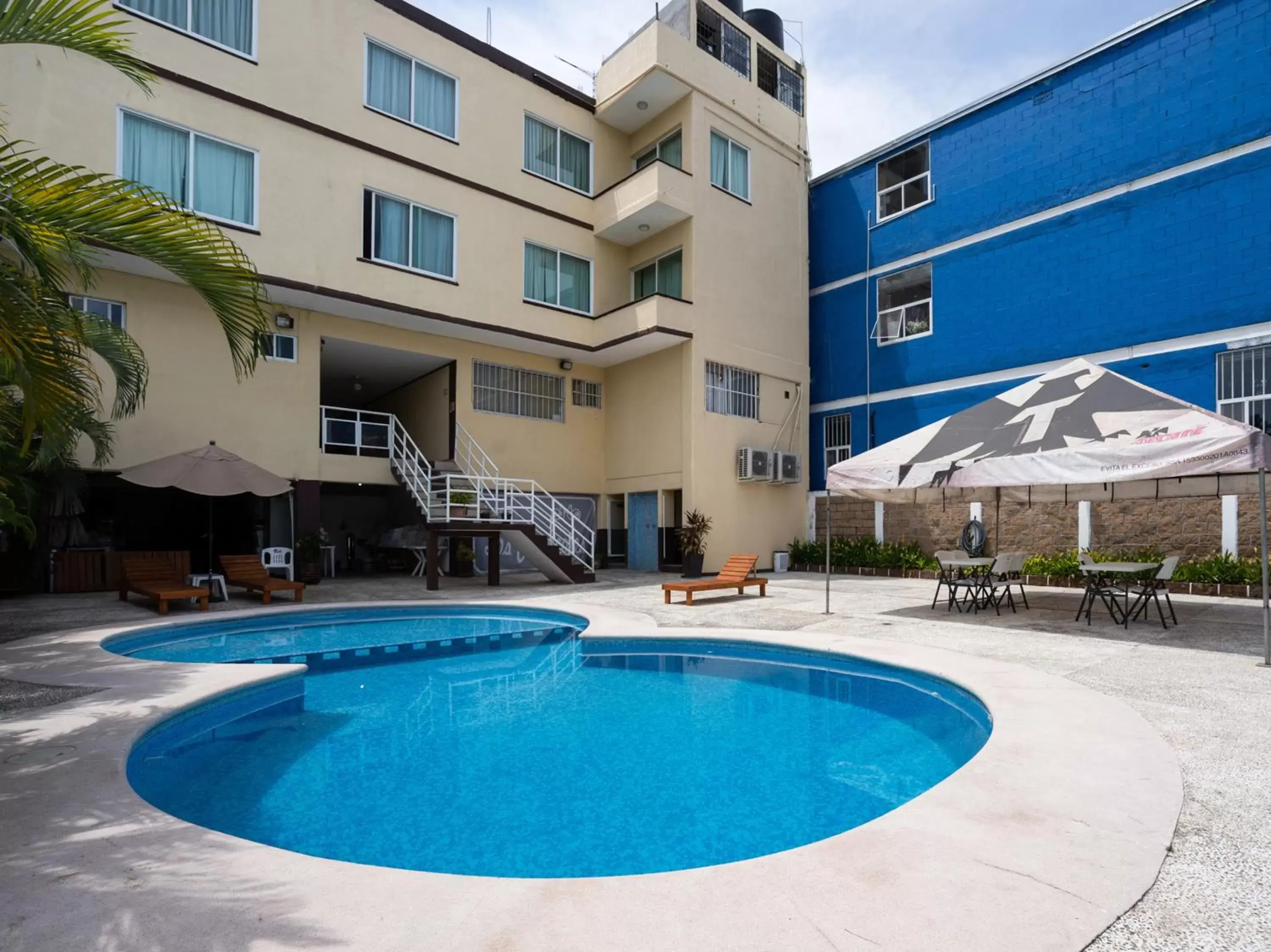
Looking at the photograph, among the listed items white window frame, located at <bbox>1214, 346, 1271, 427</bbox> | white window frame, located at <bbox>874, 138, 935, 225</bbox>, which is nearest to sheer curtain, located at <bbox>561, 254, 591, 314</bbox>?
white window frame, located at <bbox>874, 138, 935, 225</bbox>

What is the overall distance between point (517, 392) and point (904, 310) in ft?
33.6

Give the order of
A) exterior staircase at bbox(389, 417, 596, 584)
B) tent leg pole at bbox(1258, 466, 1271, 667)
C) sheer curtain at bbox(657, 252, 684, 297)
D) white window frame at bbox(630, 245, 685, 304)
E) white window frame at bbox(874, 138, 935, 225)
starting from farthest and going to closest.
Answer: white window frame at bbox(874, 138, 935, 225), sheer curtain at bbox(657, 252, 684, 297), white window frame at bbox(630, 245, 685, 304), exterior staircase at bbox(389, 417, 596, 584), tent leg pole at bbox(1258, 466, 1271, 667)

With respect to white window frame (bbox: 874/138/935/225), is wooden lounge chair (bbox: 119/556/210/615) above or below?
below

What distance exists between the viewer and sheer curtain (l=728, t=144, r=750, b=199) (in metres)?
19.5

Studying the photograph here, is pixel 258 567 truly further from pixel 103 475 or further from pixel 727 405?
pixel 727 405

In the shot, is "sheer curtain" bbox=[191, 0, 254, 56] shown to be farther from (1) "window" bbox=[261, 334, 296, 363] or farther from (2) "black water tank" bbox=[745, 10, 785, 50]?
(2) "black water tank" bbox=[745, 10, 785, 50]

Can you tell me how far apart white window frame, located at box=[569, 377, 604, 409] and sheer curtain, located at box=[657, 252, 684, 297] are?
3.07m

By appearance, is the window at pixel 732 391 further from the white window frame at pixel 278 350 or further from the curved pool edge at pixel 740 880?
the curved pool edge at pixel 740 880

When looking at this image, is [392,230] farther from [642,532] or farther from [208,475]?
[642,532]

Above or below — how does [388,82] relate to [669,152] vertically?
below

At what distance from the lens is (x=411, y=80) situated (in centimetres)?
1614

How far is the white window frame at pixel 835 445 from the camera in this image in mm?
20172

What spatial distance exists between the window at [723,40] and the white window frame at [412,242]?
8194mm

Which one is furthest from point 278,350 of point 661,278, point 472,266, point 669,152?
point 669,152
